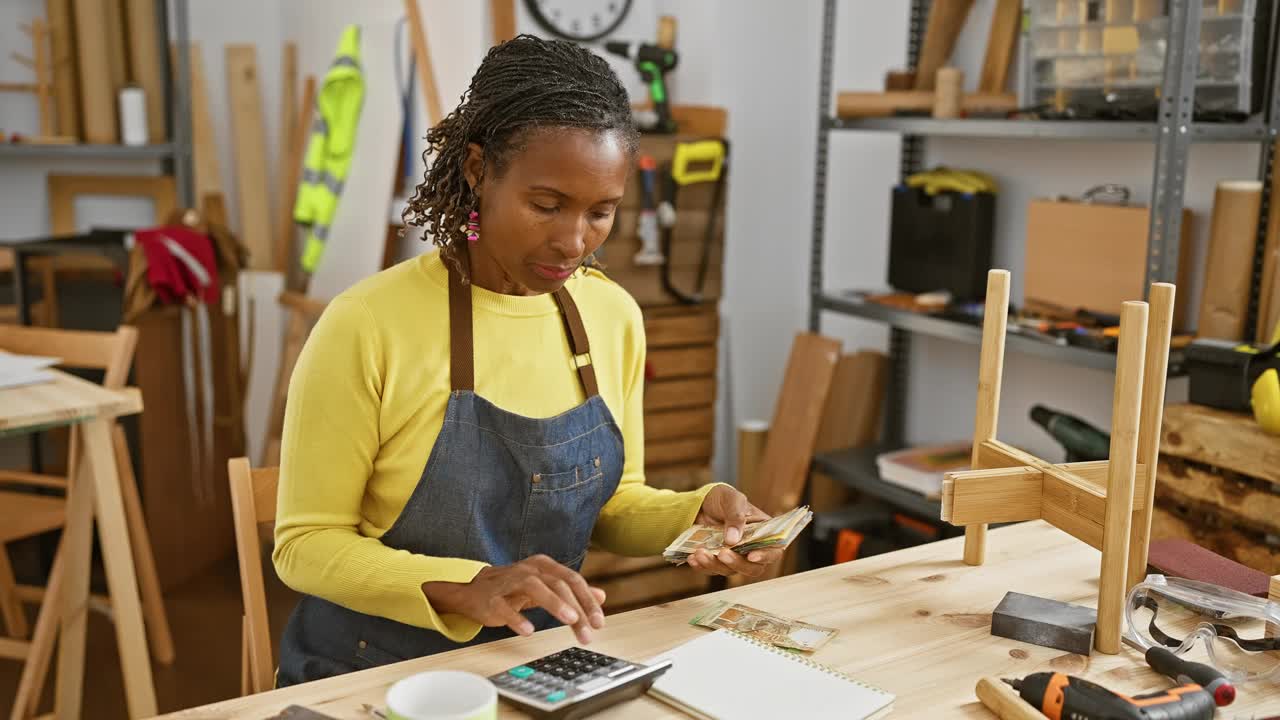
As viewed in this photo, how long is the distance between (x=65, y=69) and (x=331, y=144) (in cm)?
108

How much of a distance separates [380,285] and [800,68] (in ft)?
9.32

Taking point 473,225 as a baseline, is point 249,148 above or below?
above

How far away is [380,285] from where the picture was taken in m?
1.62

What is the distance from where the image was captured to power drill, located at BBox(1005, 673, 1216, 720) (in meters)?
1.17

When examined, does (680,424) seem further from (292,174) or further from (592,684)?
(592,684)

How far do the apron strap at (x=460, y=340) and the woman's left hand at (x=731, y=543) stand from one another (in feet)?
1.27

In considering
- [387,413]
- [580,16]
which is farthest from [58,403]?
[580,16]

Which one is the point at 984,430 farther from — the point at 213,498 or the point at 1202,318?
the point at 213,498

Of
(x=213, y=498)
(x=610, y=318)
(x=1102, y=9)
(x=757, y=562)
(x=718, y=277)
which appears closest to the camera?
(x=757, y=562)

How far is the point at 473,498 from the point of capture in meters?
1.62

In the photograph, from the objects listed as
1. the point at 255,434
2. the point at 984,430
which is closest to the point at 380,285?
the point at 984,430

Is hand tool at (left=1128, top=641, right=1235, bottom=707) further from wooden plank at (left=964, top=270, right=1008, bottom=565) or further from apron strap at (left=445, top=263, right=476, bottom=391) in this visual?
apron strap at (left=445, top=263, right=476, bottom=391)

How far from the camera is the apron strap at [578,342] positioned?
68.3 inches

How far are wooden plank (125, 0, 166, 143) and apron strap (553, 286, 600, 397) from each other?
325 centimetres
